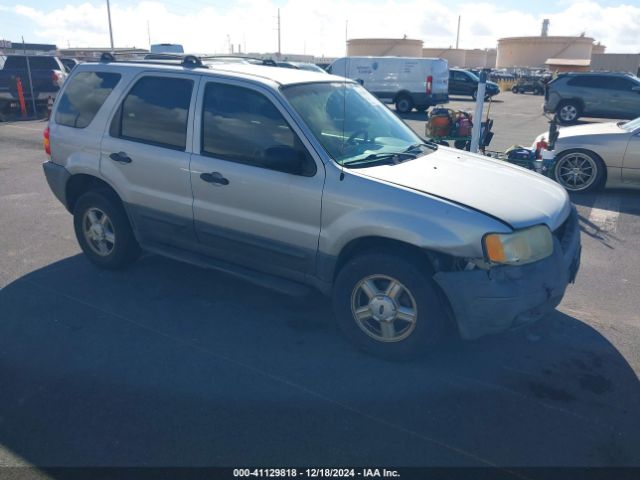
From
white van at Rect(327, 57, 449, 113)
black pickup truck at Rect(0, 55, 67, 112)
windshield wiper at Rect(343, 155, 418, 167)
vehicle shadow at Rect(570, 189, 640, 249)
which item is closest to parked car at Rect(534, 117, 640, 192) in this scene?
vehicle shadow at Rect(570, 189, 640, 249)

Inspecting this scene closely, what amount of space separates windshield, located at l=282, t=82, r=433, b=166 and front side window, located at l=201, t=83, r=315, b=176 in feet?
0.57

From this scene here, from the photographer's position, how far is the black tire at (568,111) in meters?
18.7

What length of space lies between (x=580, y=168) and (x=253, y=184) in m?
6.14

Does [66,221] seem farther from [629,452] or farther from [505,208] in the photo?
[629,452]

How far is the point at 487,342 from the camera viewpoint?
4.15m

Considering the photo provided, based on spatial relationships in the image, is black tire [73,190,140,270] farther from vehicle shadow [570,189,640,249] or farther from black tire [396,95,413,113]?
black tire [396,95,413,113]

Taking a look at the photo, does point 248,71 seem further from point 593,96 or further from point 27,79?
point 593,96

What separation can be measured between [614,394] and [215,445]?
8.07ft

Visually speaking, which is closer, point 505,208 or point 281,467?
point 281,467

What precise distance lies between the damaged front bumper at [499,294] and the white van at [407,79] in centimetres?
1892

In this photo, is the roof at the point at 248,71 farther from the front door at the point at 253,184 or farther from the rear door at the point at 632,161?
the rear door at the point at 632,161

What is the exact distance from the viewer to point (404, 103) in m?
21.9

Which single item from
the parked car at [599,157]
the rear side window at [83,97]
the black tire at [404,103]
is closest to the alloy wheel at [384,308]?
the rear side window at [83,97]

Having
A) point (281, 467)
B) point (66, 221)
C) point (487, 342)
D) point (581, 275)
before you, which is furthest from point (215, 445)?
point (66, 221)
